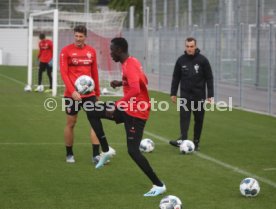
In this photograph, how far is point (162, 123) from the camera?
18453mm

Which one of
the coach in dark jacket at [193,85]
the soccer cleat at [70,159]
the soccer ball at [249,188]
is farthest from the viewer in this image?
the coach in dark jacket at [193,85]

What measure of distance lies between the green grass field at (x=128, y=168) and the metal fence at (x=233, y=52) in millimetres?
4731

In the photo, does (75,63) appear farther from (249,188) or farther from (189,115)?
(249,188)

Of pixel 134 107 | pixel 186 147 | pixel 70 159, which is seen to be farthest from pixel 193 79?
pixel 134 107

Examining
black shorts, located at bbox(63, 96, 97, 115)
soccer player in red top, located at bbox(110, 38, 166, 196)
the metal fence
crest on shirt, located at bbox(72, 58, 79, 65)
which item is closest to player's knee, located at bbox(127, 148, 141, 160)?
soccer player in red top, located at bbox(110, 38, 166, 196)

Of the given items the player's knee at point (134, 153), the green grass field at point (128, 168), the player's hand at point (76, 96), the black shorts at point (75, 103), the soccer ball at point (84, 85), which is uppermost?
the soccer ball at point (84, 85)

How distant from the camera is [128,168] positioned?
11766 millimetres

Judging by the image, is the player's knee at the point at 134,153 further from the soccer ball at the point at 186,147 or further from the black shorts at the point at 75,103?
the soccer ball at the point at 186,147

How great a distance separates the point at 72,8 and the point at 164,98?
36.3m

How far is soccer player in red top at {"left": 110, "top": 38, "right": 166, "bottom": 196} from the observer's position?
31.5ft

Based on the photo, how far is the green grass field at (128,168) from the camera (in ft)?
31.0

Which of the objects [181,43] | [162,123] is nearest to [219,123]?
[162,123]

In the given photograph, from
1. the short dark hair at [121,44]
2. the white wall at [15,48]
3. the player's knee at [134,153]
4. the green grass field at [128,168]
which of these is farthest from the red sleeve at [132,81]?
the white wall at [15,48]

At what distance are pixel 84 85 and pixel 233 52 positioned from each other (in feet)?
53.7
